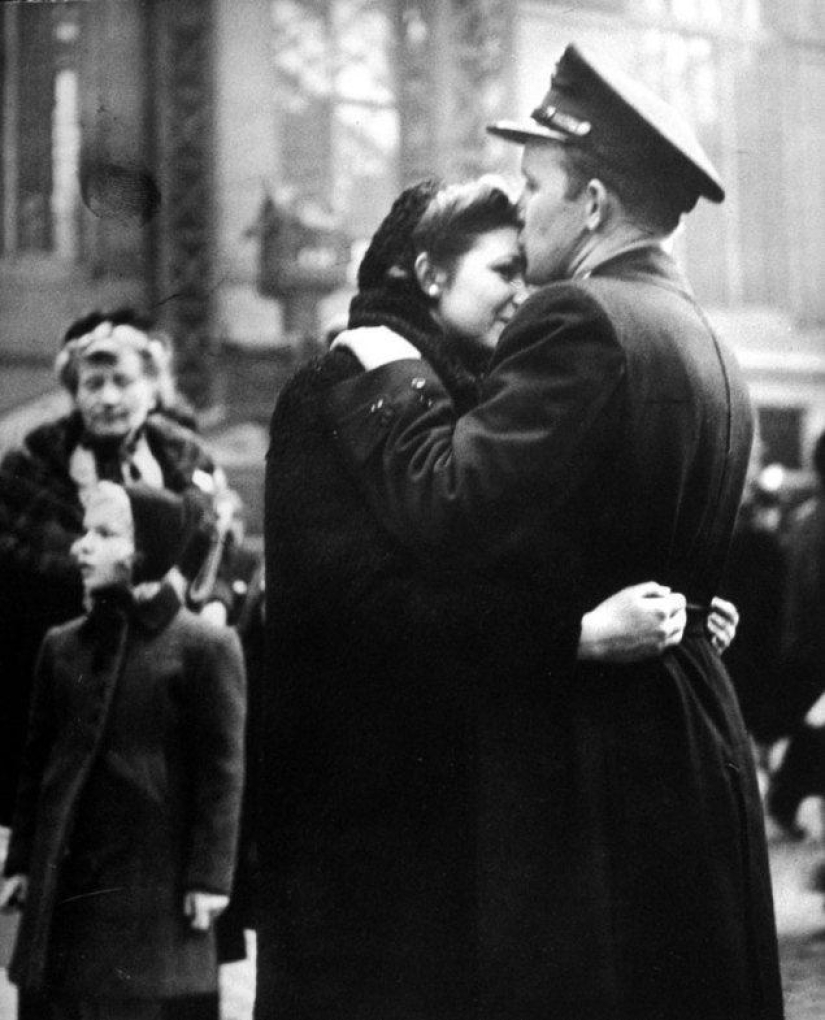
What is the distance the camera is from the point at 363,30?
16.4 ft

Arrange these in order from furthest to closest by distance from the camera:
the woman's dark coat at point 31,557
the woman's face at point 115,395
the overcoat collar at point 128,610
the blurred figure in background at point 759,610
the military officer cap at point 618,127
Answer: the blurred figure in background at point 759,610 → the woman's face at point 115,395 → the woman's dark coat at point 31,557 → the overcoat collar at point 128,610 → the military officer cap at point 618,127

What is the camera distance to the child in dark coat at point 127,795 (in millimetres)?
2496

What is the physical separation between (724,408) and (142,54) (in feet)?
9.77

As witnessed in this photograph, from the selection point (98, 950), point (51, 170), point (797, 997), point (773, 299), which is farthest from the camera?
point (773, 299)

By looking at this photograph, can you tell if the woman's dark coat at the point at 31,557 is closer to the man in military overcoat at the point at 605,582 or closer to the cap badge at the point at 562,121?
the man in military overcoat at the point at 605,582

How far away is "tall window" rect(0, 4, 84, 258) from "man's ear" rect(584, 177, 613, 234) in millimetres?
1968

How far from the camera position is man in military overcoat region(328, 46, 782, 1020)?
5.53 feet

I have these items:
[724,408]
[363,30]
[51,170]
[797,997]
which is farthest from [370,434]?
[363,30]

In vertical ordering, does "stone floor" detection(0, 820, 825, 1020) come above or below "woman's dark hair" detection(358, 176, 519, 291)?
below

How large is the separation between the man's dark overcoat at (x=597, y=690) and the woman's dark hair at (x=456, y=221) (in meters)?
0.30

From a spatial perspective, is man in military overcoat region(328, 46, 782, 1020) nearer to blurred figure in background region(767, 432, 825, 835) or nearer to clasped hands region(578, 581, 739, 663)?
clasped hands region(578, 581, 739, 663)

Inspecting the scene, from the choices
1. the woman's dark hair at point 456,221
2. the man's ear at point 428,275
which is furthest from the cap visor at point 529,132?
the man's ear at point 428,275

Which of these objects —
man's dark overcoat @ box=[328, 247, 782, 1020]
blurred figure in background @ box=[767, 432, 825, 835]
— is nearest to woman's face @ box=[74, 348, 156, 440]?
man's dark overcoat @ box=[328, 247, 782, 1020]

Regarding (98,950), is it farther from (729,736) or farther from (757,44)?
(757,44)
